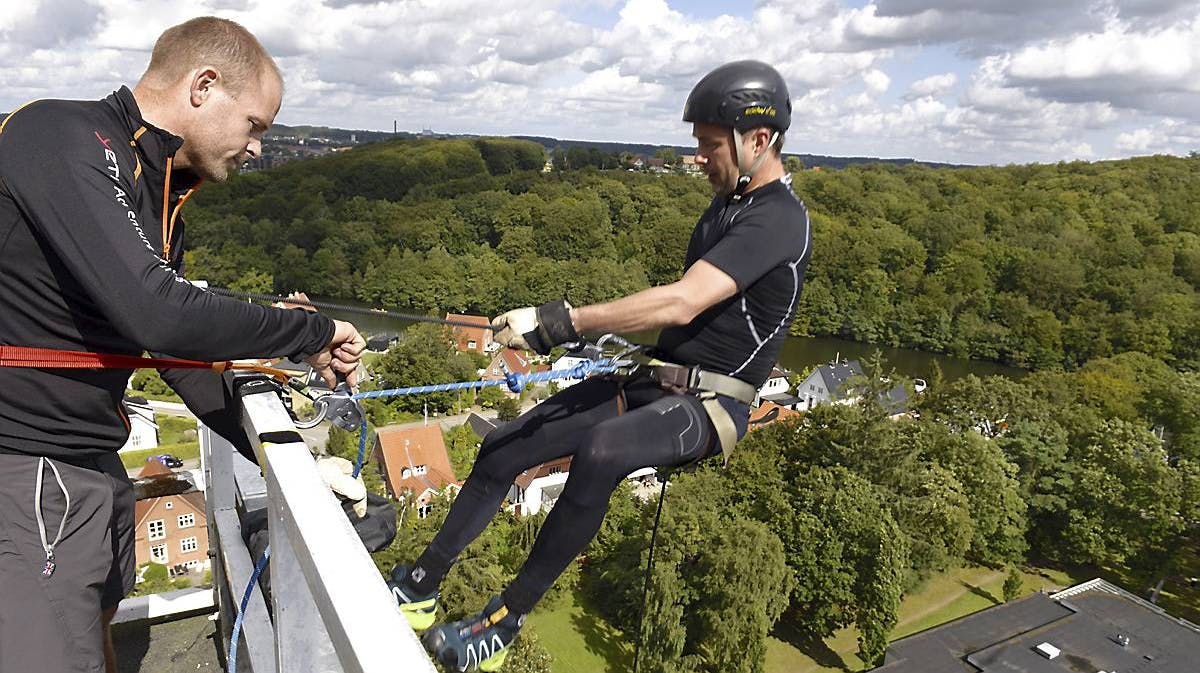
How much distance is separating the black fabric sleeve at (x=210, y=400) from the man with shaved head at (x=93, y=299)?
1.64 ft

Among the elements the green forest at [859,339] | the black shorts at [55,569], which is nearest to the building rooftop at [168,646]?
the black shorts at [55,569]

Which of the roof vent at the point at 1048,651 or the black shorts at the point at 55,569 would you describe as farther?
the roof vent at the point at 1048,651

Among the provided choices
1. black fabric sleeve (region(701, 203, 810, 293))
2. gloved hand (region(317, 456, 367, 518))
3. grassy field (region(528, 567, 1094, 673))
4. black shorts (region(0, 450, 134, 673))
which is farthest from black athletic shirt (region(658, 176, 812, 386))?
grassy field (region(528, 567, 1094, 673))

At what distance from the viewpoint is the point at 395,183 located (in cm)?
8988

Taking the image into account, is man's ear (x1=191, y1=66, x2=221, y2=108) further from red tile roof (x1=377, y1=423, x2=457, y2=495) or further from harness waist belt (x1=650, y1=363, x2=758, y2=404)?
red tile roof (x1=377, y1=423, x2=457, y2=495)

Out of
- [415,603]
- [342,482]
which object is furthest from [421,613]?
[342,482]

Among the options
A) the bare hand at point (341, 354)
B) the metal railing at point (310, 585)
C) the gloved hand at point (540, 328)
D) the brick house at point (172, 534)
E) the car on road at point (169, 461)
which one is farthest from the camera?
the car on road at point (169, 461)

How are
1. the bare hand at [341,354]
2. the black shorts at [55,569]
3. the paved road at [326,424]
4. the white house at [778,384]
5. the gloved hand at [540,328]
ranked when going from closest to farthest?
the black shorts at [55,569]
the bare hand at [341,354]
the gloved hand at [540,328]
the paved road at [326,424]
the white house at [778,384]

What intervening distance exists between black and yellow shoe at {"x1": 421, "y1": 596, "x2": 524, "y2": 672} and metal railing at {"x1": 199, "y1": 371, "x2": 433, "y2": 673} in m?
0.67

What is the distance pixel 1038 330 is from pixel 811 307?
55.1ft

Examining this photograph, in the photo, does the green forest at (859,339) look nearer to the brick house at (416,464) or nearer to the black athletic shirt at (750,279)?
the brick house at (416,464)

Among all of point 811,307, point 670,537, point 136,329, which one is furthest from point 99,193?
point 811,307

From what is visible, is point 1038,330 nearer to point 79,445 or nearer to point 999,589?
point 999,589

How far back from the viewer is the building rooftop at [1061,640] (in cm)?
1894
